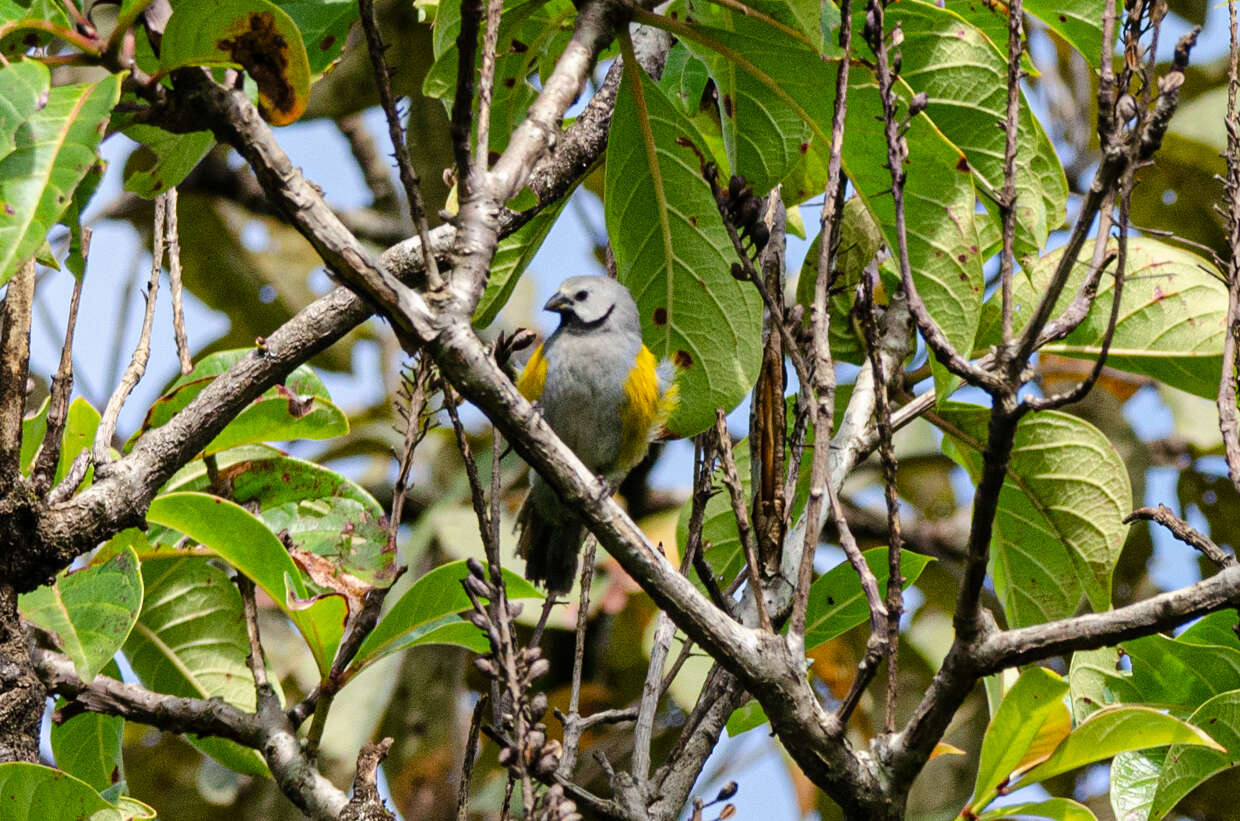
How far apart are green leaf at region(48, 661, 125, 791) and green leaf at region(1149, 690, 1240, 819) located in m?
2.08

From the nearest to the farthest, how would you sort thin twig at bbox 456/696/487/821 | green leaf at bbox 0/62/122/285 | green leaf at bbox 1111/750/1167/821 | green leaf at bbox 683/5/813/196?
green leaf at bbox 0/62/122/285
thin twig at bbox 456/696/487/821
green leaf at bbox 683/5/813/196
green leaf at bbox 1111/750/1167/821

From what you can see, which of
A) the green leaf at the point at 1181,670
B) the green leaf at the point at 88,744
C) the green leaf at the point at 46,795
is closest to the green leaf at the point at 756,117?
the green leaf at the point at 1181,670

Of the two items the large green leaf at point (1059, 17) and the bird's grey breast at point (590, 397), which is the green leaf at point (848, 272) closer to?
the large green leaf at point (1059, 17)

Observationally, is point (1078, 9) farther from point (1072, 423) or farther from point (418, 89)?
point (418, 89)

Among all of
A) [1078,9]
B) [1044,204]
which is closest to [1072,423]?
[1044,204]

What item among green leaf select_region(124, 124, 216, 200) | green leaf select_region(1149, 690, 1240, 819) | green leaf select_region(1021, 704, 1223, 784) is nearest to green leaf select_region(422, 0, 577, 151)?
green leaf select_region(124, 124, 216, 200)

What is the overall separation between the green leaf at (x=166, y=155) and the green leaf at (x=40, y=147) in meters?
0.37

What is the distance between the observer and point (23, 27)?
1.70 m

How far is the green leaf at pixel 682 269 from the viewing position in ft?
8.19

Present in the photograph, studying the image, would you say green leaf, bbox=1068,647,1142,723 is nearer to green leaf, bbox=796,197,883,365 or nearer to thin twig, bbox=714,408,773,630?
green leaf, bbox=796,197,883,365

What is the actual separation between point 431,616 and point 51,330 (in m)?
1.97

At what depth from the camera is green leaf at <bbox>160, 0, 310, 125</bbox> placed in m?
1.63

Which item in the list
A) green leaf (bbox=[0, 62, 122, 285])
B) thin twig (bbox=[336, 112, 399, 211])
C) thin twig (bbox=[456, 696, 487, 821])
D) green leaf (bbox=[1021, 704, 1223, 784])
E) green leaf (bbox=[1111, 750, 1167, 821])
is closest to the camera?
green leaf (bbox=[0, 62, 122, 285])

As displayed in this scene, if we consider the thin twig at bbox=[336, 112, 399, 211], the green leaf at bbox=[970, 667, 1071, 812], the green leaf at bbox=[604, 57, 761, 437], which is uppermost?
the thin twig at bbox=[336, 112, 399, 211]
